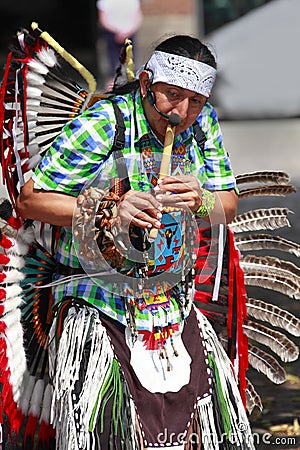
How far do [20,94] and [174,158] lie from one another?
56cm

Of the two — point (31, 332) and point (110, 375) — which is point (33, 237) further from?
point (110, 375)

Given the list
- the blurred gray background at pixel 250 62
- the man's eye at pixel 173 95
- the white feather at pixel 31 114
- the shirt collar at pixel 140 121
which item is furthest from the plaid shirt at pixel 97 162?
→ the blurred gray background at pixel 250 62

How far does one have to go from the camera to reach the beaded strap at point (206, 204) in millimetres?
2787

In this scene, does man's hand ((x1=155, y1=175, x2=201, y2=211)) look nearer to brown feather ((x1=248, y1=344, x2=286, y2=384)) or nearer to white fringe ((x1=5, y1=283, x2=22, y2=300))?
white fringe ((x1=5, y1=283, x2=22, y2=300))

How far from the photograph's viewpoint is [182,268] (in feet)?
9.40

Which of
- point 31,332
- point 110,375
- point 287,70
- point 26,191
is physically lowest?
point 110,375

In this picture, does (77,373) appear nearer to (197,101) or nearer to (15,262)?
(15,262)

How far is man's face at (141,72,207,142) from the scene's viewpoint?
8.87 feet

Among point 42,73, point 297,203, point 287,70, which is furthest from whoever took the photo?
point 287,70

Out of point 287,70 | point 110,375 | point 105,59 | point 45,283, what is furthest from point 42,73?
point 105,59

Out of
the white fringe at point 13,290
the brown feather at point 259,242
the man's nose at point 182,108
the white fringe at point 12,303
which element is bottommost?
the white fringe at point 12,303

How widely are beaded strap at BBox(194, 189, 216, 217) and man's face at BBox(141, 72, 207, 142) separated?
0.66 feet

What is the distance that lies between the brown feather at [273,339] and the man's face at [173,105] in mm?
899

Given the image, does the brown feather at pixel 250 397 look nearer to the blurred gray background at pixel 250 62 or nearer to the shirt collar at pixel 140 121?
the shirt collar at pixel 140 121
